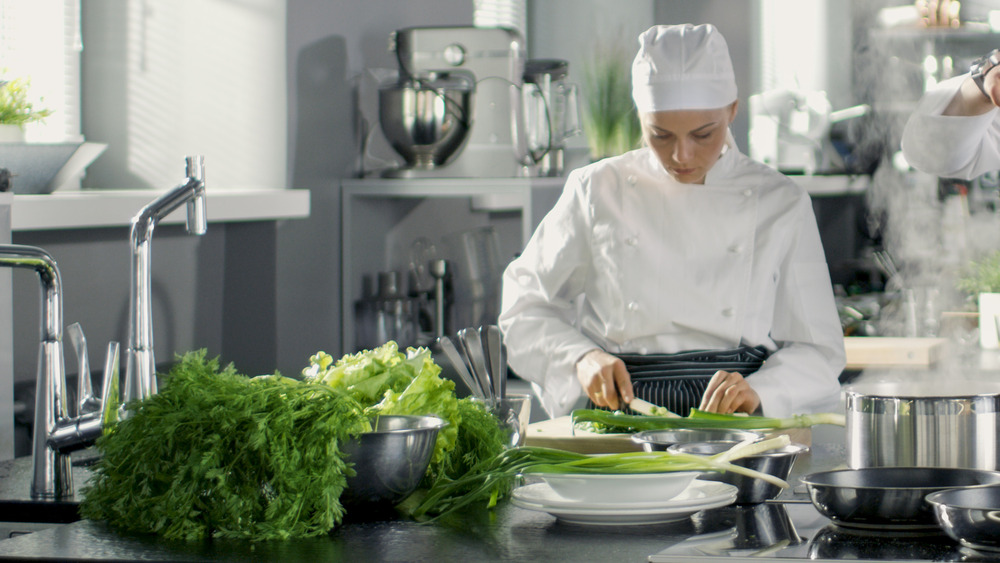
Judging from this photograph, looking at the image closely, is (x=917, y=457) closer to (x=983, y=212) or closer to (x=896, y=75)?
(x=983, y=212)

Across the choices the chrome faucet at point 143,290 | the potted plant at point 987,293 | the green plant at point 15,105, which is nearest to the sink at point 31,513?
the chrome faucet at point 143,290

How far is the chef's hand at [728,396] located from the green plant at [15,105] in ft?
4.07

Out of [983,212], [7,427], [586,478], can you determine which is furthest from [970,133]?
[983,212]

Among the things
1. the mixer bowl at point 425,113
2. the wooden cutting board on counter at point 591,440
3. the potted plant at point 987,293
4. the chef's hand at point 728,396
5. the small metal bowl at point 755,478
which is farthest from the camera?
the mixer bowl at point 425,113

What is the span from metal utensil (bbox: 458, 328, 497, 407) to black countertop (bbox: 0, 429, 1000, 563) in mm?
340

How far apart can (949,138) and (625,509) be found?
1241 mm

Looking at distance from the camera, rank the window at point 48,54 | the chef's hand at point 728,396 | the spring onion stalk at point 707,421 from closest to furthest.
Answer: the spring onion stalk at point 707,421
the chef's hand at point 728,396
the window at point 48,54

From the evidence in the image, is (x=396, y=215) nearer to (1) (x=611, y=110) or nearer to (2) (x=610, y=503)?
(1) (x=611, y=110)

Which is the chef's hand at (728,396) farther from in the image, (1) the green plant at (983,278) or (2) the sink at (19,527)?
(1) the green plant at (983,278)

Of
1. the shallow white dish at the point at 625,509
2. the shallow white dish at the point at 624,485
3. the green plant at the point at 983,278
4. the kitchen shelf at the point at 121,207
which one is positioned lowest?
the shallow white dish at the point at 625,509

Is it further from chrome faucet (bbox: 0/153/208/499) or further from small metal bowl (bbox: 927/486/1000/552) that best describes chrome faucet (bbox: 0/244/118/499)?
small metal bowl (bbox: 927/486/1000/552)

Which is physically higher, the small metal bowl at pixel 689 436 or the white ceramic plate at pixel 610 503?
the small metal bowl at pixel 689 436

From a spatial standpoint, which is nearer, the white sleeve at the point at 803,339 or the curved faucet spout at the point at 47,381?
the curved faucet spout at the point at 47,381

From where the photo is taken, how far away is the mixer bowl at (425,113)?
3141 millimetres
